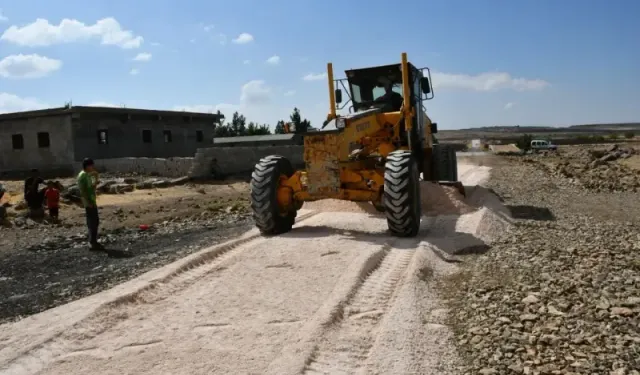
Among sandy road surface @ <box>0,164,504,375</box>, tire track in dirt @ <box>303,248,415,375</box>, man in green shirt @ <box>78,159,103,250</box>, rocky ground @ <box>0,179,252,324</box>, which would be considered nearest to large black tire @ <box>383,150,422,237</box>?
sandy road surface @ <box>0,164,504,375</box>

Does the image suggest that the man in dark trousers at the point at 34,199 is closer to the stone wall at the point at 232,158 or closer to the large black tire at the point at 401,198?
the stone wall at the point at 232,158

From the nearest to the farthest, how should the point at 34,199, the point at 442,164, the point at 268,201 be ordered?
the point at 268,201 < the point at 442,164 < the point at 34,199

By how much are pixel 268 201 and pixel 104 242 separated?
3.23 meters

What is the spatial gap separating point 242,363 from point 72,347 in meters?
1.41

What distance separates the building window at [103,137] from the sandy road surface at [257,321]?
2013 centimetres

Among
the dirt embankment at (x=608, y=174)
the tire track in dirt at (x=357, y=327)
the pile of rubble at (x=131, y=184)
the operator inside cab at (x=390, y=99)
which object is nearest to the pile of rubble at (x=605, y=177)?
the dirt embankment at (x=608, y=174)

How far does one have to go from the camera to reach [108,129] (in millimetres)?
25766

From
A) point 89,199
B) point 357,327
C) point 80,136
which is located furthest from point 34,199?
point 357,327

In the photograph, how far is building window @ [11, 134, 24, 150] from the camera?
26188 mm

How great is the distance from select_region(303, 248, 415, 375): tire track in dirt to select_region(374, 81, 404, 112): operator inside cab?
5013 mm

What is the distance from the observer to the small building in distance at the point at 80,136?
24.6 m

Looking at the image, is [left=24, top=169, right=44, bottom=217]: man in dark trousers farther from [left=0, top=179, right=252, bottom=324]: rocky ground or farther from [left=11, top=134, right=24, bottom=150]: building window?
[left=11, top=134, right=24, bottom=150]: building window

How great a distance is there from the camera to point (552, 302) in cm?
512

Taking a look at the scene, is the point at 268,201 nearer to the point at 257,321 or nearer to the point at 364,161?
the point at 364,161
